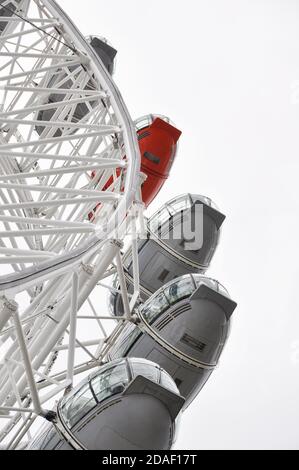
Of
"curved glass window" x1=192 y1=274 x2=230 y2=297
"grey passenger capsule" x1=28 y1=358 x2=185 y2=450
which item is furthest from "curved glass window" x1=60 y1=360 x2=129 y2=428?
"curved glass window" x1=192 y1=274 x2=230 y2=297

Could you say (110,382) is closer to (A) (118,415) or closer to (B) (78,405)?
(B) (78,405)

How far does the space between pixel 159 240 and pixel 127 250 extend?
2261 mm

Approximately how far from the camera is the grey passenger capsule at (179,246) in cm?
2367

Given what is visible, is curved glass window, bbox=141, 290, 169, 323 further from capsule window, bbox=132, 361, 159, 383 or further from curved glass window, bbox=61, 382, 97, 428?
curved glass window, bbox=61, 382, 97, 428

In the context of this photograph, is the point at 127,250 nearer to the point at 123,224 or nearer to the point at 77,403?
the point at 123,224

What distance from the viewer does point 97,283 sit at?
15.8 metres

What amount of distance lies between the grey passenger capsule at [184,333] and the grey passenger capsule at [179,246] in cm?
378

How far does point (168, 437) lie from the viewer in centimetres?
1345

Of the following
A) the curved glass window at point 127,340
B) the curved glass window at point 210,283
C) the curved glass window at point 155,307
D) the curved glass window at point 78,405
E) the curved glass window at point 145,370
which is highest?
the curved glass window at point 210,283

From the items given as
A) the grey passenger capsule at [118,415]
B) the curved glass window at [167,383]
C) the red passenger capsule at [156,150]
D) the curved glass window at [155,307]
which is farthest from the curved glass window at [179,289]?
the red passenger capsule at [156,150]

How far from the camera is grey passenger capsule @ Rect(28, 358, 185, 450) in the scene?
517 inches

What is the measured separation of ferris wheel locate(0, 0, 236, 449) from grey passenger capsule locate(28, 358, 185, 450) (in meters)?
0.02

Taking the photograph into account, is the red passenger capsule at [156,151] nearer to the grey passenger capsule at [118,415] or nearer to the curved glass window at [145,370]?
the curved glass window at [145,370]

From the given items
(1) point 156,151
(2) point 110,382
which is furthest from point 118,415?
(1) point 156,151
